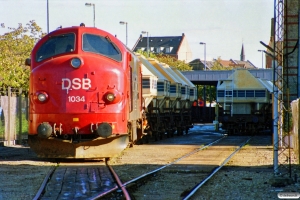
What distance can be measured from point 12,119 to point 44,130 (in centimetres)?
807

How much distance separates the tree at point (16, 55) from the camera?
3180 cm

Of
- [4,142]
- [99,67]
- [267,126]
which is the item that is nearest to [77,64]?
[99,67]

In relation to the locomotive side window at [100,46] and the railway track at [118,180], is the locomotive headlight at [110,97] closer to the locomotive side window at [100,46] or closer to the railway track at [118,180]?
the locomotive side window at [100,46]

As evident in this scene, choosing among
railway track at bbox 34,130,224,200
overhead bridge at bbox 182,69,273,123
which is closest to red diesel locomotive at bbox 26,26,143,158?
railway track at bbox 34,130,224,200

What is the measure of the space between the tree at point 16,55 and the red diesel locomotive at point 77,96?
48.5 feet

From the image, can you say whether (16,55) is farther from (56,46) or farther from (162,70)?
(56,46)

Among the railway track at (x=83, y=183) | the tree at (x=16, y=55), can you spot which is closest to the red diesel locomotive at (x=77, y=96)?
the railway track at (x=83, y=183)

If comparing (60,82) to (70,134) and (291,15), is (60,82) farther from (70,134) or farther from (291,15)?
(291,15)

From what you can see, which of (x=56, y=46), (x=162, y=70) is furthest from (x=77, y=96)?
(x=162, y=70)

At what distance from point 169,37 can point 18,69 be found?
117493mm

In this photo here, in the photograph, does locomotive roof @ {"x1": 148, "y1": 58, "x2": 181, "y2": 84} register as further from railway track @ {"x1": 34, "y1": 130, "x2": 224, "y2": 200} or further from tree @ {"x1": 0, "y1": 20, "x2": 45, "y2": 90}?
railway track @ {"x1": 34, "y1": 130, "x2": 224, "y2": 200}

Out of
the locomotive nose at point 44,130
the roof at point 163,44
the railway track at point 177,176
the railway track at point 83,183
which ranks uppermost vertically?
the roof at point 163,44

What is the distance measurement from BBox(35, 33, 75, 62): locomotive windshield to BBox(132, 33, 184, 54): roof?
128m

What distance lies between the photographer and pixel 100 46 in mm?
16031
